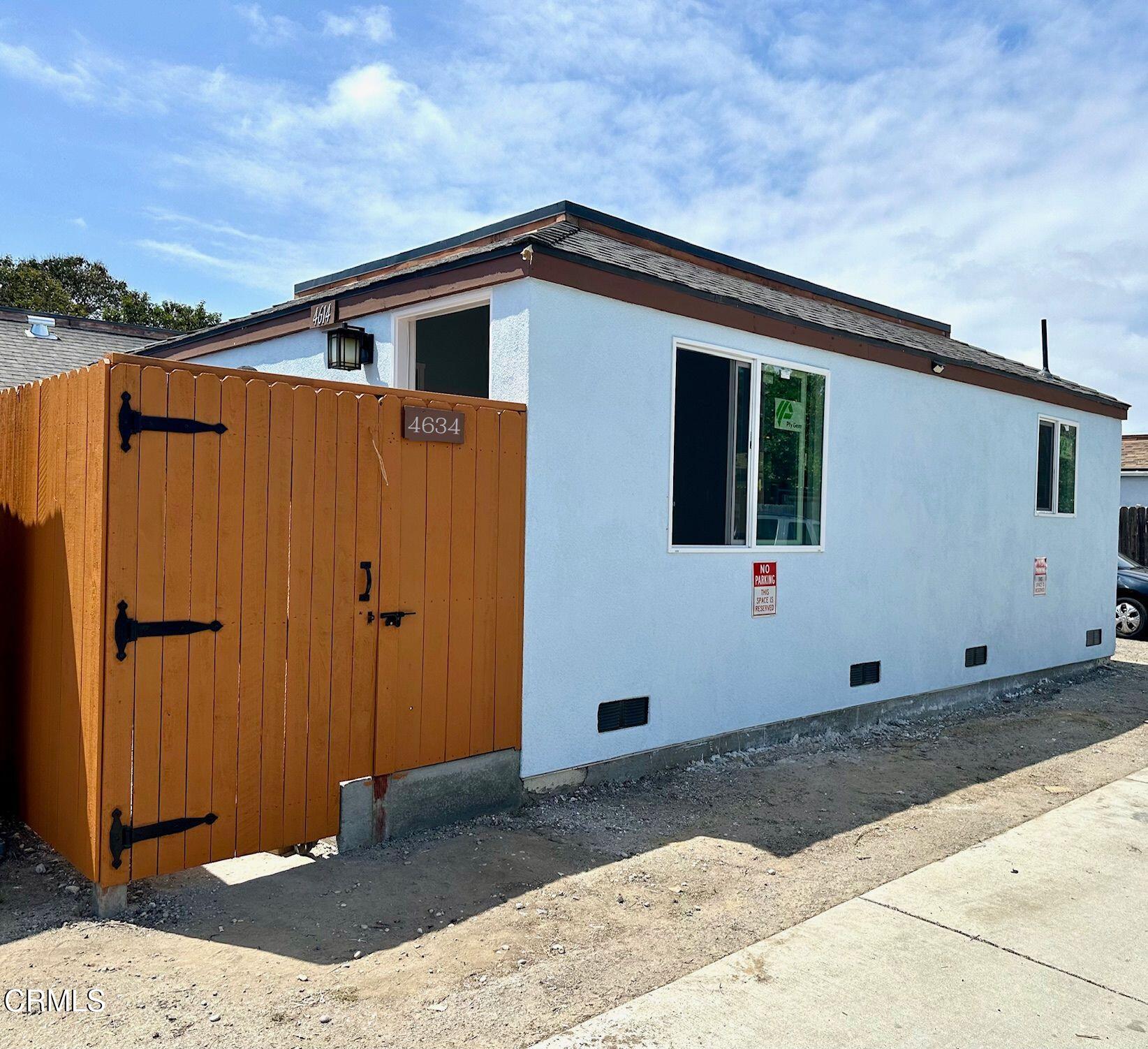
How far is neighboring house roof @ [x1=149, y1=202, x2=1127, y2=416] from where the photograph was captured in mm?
5309

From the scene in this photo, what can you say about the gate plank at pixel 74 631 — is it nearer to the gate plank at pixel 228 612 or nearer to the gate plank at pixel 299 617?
the gate plank at pixel 228 612

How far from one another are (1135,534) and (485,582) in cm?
1758

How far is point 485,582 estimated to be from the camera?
185 inches

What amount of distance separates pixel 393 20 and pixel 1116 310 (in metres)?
21.6

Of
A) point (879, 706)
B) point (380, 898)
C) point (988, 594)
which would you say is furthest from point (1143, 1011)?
point (988, 594)

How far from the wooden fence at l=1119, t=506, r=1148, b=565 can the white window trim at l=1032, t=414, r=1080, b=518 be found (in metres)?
9.11

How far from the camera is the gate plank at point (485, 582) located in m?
4.65

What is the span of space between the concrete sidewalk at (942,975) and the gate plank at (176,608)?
6.08 feet

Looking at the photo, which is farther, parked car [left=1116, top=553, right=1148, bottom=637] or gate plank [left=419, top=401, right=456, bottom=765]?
parked car [left=1116, top=553, right=1148, bottom=637]

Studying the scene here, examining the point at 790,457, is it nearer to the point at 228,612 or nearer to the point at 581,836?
the point at 581,836

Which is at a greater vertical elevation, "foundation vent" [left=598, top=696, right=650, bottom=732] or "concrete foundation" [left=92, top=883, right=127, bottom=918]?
"foundation vent" [left=598, top=696, right=650, bottom=732]

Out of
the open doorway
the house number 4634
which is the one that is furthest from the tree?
the house number 4634

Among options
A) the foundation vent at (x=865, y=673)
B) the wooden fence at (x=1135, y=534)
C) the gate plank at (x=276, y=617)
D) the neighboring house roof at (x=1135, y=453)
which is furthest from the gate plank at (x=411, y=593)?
the neighboring house roof at (x=1135, y=453)

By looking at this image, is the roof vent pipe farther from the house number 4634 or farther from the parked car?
the parked car
